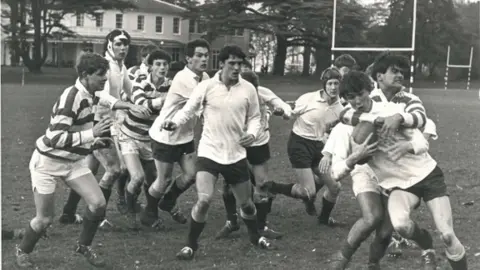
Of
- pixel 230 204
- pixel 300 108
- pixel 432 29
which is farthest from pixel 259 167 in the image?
pixel 432 29

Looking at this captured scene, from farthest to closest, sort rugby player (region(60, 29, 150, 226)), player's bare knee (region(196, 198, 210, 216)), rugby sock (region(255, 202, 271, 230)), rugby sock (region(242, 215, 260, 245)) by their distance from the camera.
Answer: rugby player (region(60, 29, 150, 226)) → rugby sock (region(255, 202, 271, 230)) → rugby sock (region(242, 215, 260, 245)) → player's bare knee (region(196, 198, 210, 216))

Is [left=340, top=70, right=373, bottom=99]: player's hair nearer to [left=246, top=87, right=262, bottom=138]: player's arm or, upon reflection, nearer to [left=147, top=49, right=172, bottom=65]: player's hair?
[left=246, top=87, right=262, bottom=138]: player's arm

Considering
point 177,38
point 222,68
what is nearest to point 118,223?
point 222,68

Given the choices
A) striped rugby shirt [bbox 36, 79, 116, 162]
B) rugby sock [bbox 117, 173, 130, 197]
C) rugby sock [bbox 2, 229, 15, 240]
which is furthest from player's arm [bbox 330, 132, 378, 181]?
rugby sock [bbox 117, 173, 130, 197]

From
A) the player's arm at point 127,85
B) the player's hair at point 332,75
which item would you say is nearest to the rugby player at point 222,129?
the player's hair at point 332,75

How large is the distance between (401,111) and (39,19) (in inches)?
1926

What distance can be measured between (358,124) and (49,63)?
233 ft

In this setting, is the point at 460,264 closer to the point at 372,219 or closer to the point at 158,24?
the point at 372,219

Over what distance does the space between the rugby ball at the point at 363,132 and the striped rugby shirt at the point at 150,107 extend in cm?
315

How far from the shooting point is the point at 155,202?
8.22 meters

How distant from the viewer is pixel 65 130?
6203 millimetres

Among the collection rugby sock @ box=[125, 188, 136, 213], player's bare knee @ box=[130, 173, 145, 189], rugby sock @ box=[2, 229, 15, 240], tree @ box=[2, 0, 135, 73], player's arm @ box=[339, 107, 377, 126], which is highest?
tree @ box=[2, 0, 135, 73]

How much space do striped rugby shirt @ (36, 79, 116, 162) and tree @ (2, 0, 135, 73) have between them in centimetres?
4453

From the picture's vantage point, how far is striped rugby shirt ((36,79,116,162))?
20.2 ft
